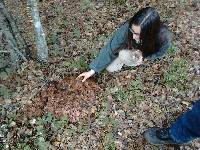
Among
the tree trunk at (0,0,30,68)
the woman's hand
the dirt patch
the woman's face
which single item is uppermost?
the woman's face

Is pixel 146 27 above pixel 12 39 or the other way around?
above

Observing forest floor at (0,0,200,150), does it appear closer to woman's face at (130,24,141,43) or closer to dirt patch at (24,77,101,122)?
dirt patch at (24,77,101,122)

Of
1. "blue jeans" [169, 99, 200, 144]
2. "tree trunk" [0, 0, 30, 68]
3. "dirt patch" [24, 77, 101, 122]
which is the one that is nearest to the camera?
"blue jeans" [169, 99, 200, 144]

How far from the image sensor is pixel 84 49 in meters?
6.64

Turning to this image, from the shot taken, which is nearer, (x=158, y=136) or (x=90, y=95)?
(x=158, y=136)

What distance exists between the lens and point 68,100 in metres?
5.68

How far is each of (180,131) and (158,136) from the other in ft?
2.07

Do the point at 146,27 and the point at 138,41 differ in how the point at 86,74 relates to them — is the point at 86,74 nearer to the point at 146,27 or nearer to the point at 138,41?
the point at 138,41

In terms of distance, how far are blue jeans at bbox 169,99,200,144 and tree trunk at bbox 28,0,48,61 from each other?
2.74 metres

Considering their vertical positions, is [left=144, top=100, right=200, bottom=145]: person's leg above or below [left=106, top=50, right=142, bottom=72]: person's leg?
below

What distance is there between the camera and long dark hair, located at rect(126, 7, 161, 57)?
14.2ft

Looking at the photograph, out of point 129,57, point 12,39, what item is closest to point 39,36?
point 12,39

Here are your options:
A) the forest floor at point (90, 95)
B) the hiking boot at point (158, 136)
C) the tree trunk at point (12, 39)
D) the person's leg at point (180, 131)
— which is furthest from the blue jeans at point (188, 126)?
the tree trunk at point (12, 39)

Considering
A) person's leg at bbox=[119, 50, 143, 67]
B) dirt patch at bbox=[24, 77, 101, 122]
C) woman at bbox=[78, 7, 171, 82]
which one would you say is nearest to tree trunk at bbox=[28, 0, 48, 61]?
dirt patch at bbox=[24, 77, 101, 122]
